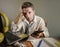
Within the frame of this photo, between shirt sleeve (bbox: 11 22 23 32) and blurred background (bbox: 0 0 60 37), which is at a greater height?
blurred background (bbox: 0 0 60 37)

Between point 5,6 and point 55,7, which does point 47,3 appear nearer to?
point 55,7

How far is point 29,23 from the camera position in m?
1.08

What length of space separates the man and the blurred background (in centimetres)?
3

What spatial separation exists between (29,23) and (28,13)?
0.07m

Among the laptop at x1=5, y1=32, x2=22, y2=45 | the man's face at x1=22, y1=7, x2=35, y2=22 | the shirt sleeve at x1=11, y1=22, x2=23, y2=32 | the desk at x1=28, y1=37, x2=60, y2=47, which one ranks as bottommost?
the desk at x1=28, y1=37, x2=60, y2=47

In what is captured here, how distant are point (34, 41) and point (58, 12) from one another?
0.29m

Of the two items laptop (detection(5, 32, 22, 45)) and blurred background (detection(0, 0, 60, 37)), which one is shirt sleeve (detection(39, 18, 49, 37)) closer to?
blurred background (detection(0, 0, 60, 37))

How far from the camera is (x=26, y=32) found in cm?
108

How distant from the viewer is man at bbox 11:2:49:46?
1056 millimetres

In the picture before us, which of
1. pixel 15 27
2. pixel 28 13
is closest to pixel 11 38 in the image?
pixel 15 27

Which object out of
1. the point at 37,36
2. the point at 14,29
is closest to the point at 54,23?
the point at 37,36

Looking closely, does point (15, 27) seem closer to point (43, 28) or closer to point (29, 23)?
point (29, 23)

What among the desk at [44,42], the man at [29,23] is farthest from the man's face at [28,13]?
the desk at [44,42]

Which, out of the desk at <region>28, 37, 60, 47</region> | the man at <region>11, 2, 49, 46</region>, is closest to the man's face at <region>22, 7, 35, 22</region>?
the man at <region>11, 2, 49, 46</region>
